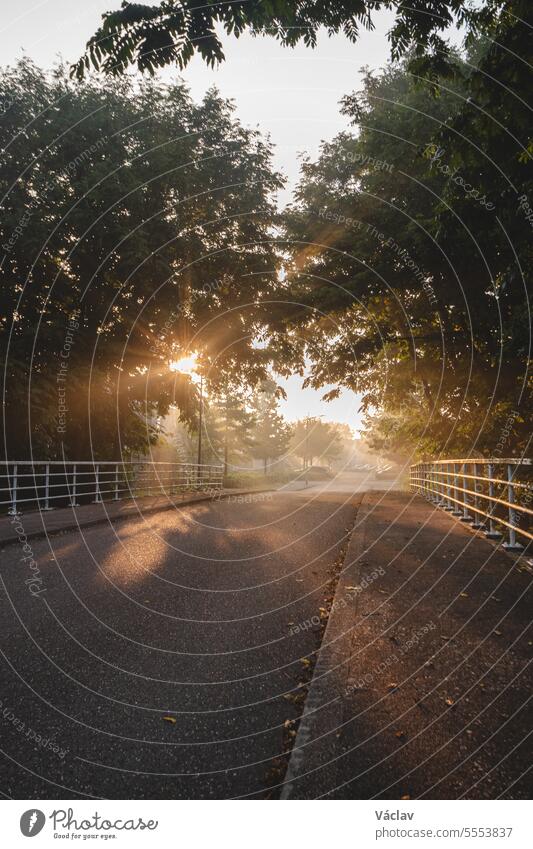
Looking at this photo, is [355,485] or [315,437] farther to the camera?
[315,437]

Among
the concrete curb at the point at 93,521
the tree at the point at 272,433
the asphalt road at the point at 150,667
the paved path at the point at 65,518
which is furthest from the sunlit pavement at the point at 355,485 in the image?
the asphalt road at the point at 150,667

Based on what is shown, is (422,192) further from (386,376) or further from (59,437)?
(59,437)

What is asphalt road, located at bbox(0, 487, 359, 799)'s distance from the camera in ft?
8.13

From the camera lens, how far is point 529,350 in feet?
36.4

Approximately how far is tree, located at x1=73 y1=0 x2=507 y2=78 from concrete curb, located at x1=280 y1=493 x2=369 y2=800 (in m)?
5.27

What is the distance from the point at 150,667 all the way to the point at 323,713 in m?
1.50

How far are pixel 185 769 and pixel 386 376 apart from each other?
20.3 m

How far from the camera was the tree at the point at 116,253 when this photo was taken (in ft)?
55.3

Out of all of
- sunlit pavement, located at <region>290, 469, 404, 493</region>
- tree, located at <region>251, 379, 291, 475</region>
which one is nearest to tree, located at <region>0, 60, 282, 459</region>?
sunlit pavement, located at <region>290, 469, 404, 493</region>

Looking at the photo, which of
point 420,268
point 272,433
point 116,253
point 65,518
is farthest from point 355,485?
point 65,518

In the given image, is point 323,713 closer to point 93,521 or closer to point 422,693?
point 422,693

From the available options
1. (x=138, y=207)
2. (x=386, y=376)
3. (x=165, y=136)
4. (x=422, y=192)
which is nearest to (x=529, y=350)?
(x=422, y=192)

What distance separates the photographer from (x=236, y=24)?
14.5ft

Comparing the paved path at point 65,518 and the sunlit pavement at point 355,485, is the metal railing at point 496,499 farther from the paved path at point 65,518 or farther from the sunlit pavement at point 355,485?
the sunlit pavement at point 355,485
